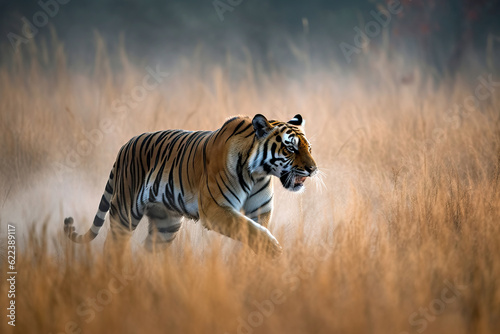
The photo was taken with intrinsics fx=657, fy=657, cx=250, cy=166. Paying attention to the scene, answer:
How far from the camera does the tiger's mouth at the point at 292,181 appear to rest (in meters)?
4.28

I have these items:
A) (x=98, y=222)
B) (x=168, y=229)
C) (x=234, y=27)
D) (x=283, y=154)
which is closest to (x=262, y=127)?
(x=283, y=154)

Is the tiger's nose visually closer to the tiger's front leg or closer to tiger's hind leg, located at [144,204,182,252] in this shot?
the tiger's front leg

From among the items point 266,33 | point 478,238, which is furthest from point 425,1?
point 478,238

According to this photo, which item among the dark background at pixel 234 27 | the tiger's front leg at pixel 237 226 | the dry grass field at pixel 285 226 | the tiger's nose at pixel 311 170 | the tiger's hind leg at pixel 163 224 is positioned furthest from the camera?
the dark background at pixel 234 27

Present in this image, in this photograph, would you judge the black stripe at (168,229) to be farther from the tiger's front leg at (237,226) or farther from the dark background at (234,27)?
the dark background at (234,27)

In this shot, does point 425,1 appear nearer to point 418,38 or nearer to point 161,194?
point 418,38

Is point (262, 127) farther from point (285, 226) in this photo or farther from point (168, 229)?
point (168, 229)

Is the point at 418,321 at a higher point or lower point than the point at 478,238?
lower

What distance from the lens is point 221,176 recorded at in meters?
4.40

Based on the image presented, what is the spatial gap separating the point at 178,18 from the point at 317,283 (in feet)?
53.3

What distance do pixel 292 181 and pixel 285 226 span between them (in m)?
1.12

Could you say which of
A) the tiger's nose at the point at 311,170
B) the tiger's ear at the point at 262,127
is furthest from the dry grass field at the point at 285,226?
the tiger's ear at the point at 262,127

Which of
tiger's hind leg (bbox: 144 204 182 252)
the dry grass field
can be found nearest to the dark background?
the dry grass field

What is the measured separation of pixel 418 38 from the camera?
15000 millimetres
